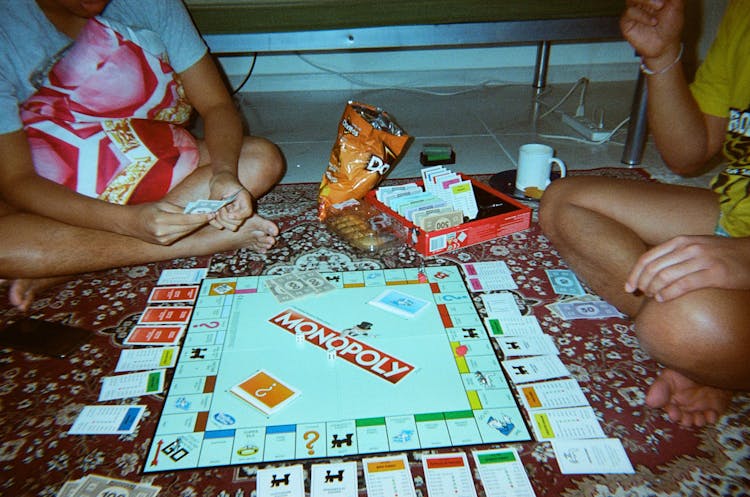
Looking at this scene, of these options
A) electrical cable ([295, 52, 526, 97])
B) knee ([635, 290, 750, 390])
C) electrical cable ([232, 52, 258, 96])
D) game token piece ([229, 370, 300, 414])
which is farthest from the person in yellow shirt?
electrical cable ([232, 52, 258, 96])

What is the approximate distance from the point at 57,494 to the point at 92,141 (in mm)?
808

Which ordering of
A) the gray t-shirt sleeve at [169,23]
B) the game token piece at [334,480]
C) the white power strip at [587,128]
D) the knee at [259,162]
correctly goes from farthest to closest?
the white power strip at [587,128]
the knee at [259,162]
the gray t-shirt sleeve at [169,23]
the game token piece at [334,480]

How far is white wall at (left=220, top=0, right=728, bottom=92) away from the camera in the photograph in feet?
9.35

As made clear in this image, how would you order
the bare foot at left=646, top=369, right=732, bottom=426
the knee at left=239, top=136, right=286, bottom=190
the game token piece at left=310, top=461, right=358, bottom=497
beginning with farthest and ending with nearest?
1. the knee at left=239, top=136, right=286, bottom=190
2. the bare foot at left=646, top=369, right=732, bottom=426
3. the game token piece at left=310, top=461, right=358, bottom=497

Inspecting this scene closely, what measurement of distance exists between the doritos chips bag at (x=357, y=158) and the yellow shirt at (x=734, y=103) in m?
0.78

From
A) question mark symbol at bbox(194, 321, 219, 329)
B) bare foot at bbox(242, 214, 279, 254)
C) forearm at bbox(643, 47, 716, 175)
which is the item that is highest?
bare foot at bbox(242, 214, 279, 254)

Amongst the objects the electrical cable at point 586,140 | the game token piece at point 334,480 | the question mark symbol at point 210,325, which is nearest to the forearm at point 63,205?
the question mark symbol at point 210,325

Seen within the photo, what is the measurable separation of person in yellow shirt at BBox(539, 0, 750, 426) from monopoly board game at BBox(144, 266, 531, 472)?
283 mm

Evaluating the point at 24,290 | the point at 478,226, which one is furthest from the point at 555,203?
the point at 24,290

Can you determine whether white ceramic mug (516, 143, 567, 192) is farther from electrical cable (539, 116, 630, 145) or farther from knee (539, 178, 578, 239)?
electrical cable (539, 116, 630, 145)

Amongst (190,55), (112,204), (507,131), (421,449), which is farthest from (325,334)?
(507,131)

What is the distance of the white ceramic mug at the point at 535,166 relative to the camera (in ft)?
5.38

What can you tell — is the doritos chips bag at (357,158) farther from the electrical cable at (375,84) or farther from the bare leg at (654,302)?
the electrical cable at (375,84)

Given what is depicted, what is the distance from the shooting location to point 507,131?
7.53ft
